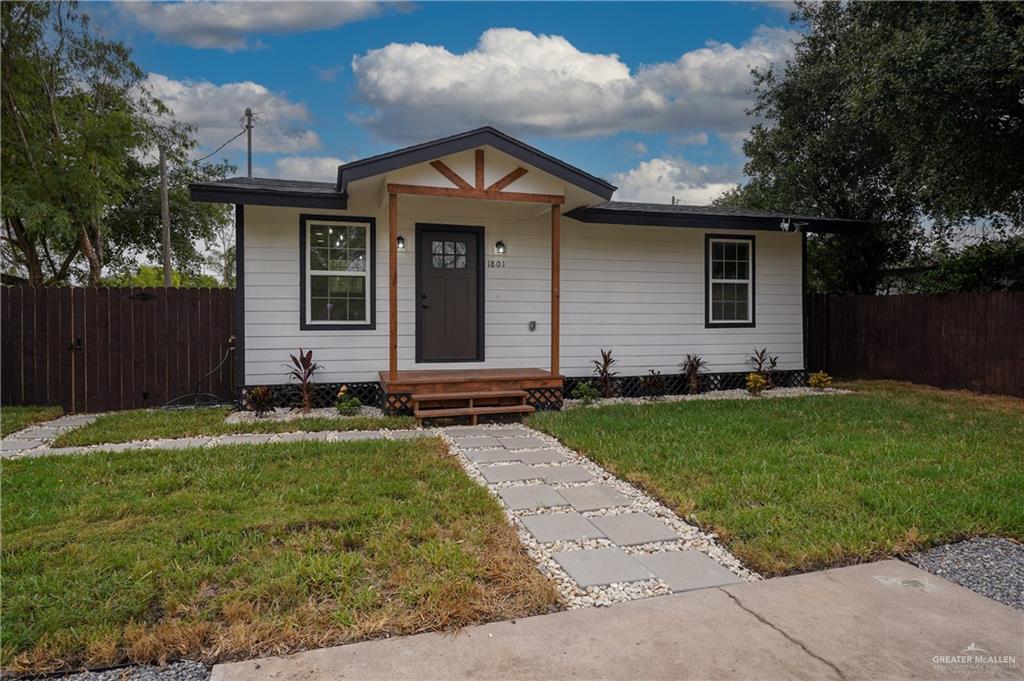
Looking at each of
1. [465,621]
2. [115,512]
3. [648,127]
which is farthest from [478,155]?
[648,127]

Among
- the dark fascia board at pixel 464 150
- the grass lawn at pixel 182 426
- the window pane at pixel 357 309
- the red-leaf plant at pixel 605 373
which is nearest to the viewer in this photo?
the grass lawn at pixel 182 426

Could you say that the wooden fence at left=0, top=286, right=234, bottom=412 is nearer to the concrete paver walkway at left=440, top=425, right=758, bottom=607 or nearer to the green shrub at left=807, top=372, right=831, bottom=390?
the concrete paver walkway at left=440, top=425, right=758, bottom=607

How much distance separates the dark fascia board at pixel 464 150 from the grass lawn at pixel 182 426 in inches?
98.5

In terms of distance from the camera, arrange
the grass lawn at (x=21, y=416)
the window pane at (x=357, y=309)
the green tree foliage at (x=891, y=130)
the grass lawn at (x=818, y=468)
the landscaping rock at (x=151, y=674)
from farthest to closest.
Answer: the window pane at (x=357, y=309)
the green tree foliage at (x=891, y=130)
the grass lawn at (x=21, y=416)
the grass lawn at (x=818, y=468)
the landscaping rock at (x=151, y=674)

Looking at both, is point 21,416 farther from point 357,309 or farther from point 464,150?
point 464,150

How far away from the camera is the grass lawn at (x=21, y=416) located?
574cm

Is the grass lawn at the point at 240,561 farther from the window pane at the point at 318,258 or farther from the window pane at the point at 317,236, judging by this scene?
the window pane at the point at 317,236

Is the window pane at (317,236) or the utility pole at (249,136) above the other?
the utility pole at (249,136)

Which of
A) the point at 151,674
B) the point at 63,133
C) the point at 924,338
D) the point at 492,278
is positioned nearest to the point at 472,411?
the point at 492,278

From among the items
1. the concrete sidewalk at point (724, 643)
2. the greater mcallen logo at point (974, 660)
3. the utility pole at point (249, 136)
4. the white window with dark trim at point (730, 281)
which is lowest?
the greater mcallen logo at point (974, 660)

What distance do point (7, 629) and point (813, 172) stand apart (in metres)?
12.5

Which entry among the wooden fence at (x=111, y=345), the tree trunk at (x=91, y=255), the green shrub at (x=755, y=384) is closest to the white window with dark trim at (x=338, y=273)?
the wooden fence at (x=111, y=345)

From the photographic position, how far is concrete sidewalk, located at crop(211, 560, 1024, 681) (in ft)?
6.40

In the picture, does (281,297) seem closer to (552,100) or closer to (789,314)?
(552,100)
